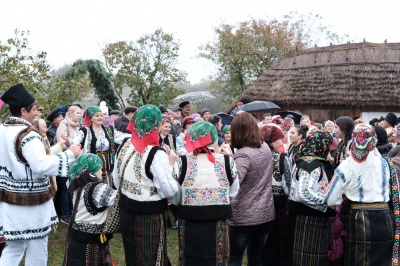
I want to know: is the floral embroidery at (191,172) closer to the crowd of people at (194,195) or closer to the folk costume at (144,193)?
the crowd of people at (194,195)

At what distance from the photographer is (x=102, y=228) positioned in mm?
3697

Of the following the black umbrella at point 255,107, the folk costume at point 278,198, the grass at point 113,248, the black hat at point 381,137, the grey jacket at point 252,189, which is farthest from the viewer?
the black umbrella at point 255,107

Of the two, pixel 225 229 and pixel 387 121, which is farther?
pixel 387 121

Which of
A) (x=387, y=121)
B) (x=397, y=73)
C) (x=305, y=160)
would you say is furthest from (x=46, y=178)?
(x=397, y=73)

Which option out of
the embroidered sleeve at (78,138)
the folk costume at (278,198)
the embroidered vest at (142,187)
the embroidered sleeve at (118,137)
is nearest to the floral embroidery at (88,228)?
the embroidered vest at (142,187)

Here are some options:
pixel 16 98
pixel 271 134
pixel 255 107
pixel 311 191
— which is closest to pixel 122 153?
pixel 16 98

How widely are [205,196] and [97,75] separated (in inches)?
618

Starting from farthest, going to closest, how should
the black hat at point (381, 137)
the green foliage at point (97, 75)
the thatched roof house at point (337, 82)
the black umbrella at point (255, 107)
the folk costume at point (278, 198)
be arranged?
the thatched roof house at point (337, 82) < the green foliage at point (97, 75) < the black umbrella at point (255, 107) < the black hat at point (381, 137) < the folk costume at point (278, 198)

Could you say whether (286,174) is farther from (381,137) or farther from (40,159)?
(40,159)

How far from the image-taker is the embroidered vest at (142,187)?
3469 millimetres

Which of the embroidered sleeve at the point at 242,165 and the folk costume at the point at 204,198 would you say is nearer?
the folk costume at the point at 204,198

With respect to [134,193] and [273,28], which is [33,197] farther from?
[273,28]

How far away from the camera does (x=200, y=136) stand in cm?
344

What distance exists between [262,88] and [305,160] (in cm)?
1700
